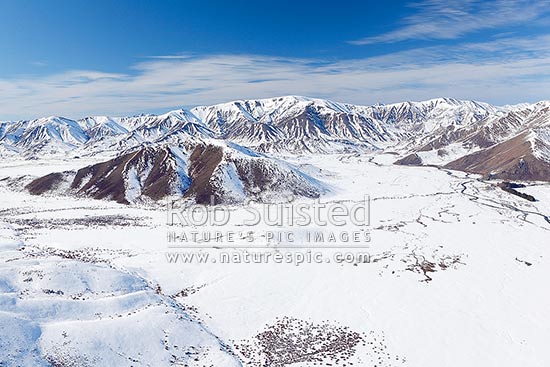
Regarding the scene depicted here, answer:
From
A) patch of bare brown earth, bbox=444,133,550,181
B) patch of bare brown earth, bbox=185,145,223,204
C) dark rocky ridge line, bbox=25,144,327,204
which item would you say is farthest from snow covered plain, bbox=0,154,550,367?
patch of bare brown earth, bbox=444,133,550,181

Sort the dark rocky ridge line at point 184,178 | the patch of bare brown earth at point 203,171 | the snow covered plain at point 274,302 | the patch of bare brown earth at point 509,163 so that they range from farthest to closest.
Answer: the patch of bare brown earth at point 509,163 → the dark rocky ridge line at point 184,178 → the patch of bare brown earth at point 203,171 → the snow covered plain at point 274,302

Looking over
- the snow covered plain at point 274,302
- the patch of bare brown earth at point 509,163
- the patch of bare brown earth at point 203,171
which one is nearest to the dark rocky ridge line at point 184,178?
Result: the patch of bare brown earth at point 203,171

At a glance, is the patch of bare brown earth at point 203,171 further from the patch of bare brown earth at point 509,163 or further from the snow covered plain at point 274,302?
the patch of bare brown earth at point 509,163


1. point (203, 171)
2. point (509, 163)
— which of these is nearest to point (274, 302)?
point (203, 171)

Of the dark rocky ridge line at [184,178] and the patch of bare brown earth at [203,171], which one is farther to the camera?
the dark rocky ridge line at [184,178]

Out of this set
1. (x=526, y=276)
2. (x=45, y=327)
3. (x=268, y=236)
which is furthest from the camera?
(x=268, y=236)

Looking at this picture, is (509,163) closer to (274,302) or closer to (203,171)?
(203,171)

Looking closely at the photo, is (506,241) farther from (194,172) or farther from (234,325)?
(194,172)

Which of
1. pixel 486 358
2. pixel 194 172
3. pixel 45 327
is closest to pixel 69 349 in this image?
pixel 45 327
